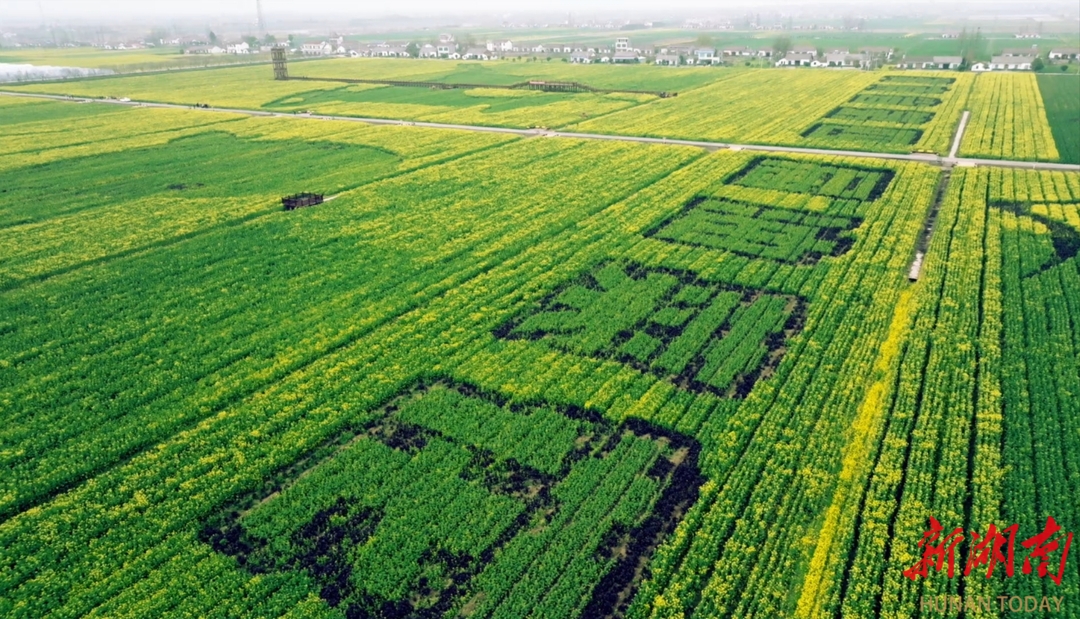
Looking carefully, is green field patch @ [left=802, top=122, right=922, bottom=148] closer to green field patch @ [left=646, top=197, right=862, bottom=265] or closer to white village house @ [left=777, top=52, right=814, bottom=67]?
green field patch @ [left=646, top=197, right=862, bottom=265]

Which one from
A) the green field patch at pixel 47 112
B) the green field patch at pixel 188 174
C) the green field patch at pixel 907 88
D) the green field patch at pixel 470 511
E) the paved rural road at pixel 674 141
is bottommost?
the green field patch at pixel 470 511

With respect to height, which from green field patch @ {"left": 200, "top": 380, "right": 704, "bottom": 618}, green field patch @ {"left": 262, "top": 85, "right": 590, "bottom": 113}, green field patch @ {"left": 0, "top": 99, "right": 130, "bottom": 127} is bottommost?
green field patch @ {"left": 200, "top": 380, "right": 704, "bottom": 618}

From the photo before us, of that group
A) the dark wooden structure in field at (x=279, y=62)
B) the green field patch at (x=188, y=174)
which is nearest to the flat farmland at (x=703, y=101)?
the dark wooden structure in field at (x=279, y=62)

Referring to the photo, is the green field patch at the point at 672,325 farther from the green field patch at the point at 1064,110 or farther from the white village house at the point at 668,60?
the white village house at the point at 668,60

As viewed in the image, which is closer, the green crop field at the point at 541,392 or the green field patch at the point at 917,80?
the green crop field at the point at 541,392

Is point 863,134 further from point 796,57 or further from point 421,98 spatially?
point 796,57

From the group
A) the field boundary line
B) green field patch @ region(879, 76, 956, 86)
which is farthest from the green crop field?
green field patch @ region(879, 76, 956, 86)

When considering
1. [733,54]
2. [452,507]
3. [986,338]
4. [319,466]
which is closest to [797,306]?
[986,338]
